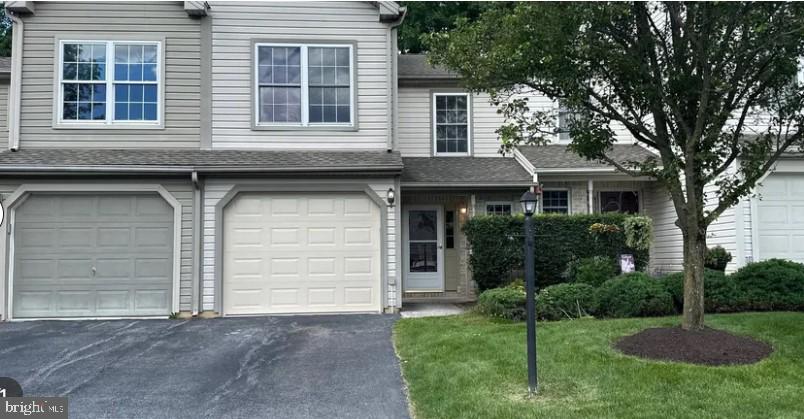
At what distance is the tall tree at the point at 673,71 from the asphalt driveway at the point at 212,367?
341cm

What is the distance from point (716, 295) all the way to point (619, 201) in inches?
185

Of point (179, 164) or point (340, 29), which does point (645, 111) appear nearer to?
point (340, 29)

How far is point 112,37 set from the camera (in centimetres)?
1062

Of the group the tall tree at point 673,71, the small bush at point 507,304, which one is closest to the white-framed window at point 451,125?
the small bush at point 507,304

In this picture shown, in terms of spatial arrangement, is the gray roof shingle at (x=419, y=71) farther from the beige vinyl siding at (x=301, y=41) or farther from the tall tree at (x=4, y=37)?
the tall tree at (x=4, y=37)

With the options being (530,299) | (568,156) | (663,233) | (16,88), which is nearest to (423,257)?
(568,156)

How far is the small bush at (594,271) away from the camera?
10250mm

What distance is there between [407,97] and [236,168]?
478 cm

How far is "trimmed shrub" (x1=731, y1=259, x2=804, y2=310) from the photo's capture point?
350 inches

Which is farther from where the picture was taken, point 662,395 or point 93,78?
point 93,78

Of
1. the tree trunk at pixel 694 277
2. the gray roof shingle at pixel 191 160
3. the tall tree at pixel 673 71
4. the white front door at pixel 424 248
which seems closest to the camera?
the tall tree at pixel 673 71

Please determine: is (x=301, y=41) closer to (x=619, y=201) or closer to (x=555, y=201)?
(x=555, y=201)

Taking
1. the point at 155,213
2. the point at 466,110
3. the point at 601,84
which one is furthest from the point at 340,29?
the point at 601,84

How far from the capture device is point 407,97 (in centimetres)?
1333
